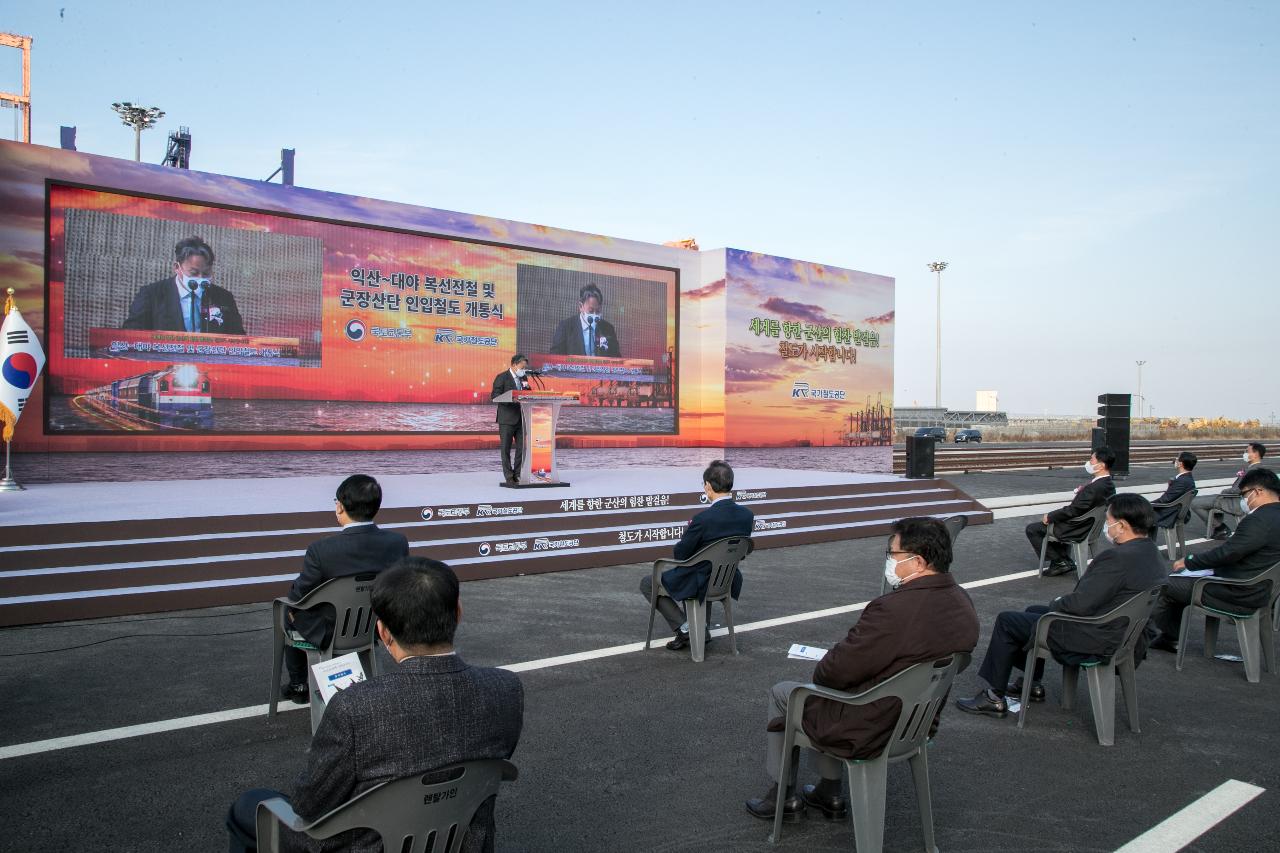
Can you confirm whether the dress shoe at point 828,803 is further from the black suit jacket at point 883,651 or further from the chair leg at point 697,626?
the chair leg at point 697,626

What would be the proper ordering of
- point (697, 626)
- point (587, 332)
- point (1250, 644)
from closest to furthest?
point (1250, 644) < point (697, 626) < point (587, 332)

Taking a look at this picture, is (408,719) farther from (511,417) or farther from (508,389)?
(511,417)

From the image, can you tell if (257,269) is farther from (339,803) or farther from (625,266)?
(339,803)

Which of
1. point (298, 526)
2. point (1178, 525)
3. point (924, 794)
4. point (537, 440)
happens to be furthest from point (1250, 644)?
point (537, 440)

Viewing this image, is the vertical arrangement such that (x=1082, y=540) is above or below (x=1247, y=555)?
below

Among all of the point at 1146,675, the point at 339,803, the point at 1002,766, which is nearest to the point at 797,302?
the point at 1146,675

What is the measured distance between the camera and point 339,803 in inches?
73.3

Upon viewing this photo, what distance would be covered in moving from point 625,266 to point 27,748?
1387cm

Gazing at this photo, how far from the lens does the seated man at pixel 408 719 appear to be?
Result: 6.00ft

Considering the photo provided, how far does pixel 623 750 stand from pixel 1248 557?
13.7 feet

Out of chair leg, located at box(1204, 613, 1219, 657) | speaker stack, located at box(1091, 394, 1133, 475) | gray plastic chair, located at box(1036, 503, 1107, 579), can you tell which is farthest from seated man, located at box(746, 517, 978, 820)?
speaker stack, located at box(1091, 394, 1133, 475)

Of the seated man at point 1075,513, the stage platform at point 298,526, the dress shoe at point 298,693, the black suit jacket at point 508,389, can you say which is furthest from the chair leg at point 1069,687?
the black suit jacket at point 508,389

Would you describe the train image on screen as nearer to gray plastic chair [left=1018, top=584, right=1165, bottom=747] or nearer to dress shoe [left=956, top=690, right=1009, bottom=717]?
dress shoe [left=956, top=690, right=1009, bottom=717]

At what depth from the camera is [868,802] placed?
2.80m
